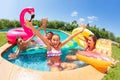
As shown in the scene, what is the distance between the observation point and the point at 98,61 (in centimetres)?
699

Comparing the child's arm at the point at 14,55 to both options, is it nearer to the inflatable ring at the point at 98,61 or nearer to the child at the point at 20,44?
the child at the point at 20,44

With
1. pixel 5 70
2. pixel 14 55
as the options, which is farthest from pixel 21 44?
pixel 5 70

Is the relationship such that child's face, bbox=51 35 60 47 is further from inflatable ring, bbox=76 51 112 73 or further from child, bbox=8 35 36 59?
child, bbox=8 35 36 59

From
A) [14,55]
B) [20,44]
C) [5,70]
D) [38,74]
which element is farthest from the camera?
[20,44]

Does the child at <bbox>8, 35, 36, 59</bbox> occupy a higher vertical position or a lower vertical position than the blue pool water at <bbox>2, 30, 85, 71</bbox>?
higher

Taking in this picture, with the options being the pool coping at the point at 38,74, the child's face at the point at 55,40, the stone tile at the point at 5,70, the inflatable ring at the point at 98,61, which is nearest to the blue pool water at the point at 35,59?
the inflatable ring at the point at 98,61

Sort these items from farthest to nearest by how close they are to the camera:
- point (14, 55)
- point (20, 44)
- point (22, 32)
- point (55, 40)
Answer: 1. point (22, 32)
2. point (20, 44)
3. point (14, 55)
4. point (55, 40)

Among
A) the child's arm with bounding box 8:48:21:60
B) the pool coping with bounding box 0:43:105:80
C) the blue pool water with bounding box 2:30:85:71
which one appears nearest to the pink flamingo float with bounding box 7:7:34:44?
the blue pool water with bounding box 2:30:85:71

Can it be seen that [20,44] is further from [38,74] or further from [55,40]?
[38,74]

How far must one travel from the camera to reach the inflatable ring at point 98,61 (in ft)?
22.7

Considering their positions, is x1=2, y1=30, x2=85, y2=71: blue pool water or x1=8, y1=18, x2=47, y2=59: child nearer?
x1=2, y1=30, x2=85, y2=71: blue pool water

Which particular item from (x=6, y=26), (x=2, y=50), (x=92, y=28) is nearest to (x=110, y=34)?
(x=92, y=28)

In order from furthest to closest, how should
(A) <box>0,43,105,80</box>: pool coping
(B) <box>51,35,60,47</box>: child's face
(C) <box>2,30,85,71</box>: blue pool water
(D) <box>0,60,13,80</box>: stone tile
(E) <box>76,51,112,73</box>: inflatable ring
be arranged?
(C) <box>2,30,85,71</box>: blue pool water → (B) <box>51,35,60,47</box>: child's face → (E) <box>76,51,112,73</box>: inflatable ring → (D) <box>0,60,13,80</box>: stone tile → (A) <box>0,43,105,80</box>: pool coping

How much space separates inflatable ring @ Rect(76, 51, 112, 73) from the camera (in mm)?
6918
